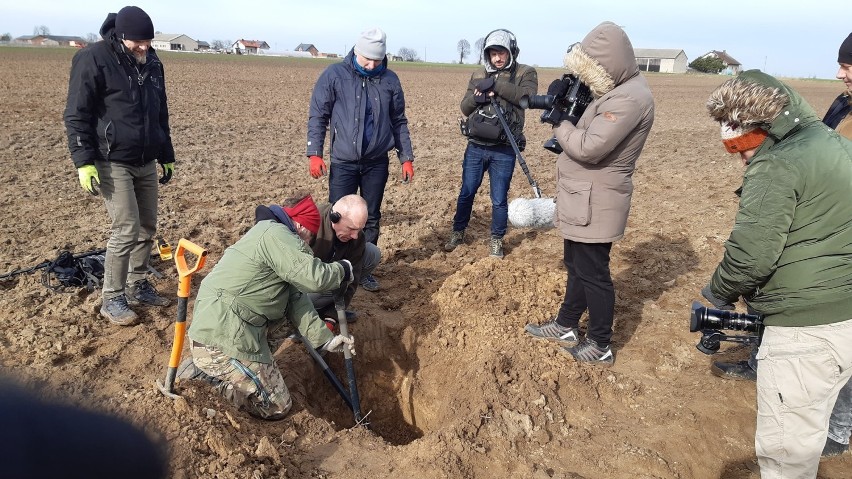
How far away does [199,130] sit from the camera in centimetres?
1289

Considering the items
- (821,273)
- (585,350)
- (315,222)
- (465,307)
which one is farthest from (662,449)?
(315,222)

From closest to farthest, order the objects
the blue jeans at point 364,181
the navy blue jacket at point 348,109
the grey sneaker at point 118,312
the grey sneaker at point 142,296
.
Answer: the grey sneaker at point 118,312 < the grey sneaker at point 142,296 < the navy blue jacket at point 348,109 < the blue jeans at point 364,181

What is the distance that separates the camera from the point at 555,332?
4.47 meters

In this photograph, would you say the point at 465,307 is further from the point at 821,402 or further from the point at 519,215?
the point at 821,402

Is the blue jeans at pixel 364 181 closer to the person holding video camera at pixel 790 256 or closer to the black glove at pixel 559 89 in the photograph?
the black glove at pixel 559 89

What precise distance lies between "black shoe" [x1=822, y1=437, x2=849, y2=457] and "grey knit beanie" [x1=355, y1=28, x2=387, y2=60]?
4.27 metres

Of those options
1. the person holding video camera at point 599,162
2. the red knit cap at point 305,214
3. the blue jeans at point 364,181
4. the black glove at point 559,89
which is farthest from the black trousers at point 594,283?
the blue jeans at point 364,181

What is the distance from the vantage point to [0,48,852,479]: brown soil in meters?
3.37

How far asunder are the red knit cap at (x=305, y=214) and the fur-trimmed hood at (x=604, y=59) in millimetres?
1941

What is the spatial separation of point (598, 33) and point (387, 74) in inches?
91.2

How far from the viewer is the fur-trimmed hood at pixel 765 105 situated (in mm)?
2473

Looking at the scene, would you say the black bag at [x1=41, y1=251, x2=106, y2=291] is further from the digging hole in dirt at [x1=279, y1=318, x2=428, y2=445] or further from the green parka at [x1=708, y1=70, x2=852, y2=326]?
the green parka at [x1=708, y1=70, x2=852, y2=326]

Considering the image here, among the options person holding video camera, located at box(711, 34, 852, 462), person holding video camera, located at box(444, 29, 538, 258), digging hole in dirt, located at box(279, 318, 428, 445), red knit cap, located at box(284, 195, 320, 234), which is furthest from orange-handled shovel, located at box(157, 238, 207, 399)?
person holding video camera, located at box(711, 34, 852, 462)

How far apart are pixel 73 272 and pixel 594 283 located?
4498 mm
